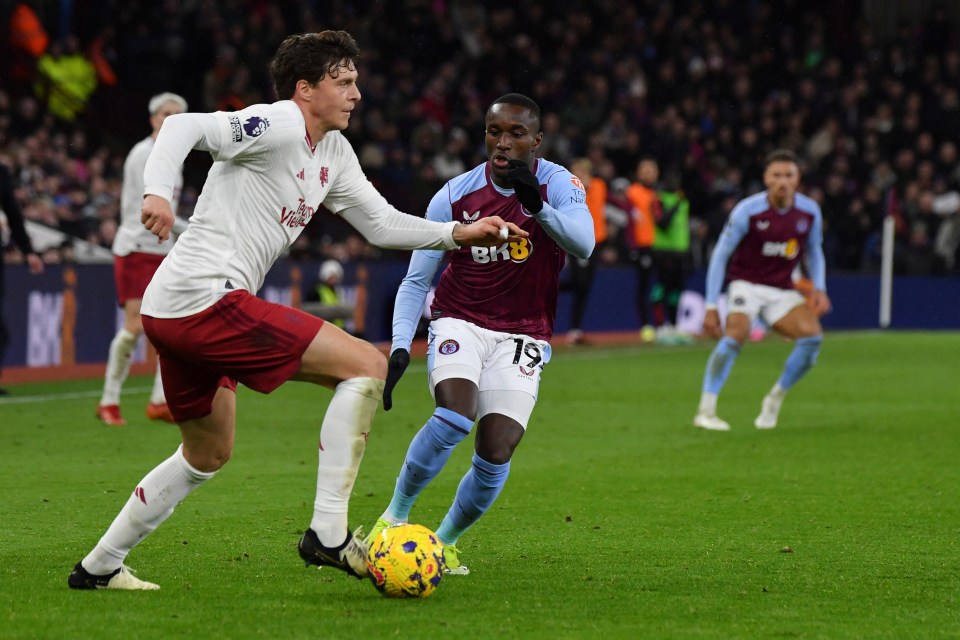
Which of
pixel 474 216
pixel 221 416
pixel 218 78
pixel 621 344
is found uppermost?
pixel 218 78

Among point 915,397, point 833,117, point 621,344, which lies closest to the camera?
point 915,397

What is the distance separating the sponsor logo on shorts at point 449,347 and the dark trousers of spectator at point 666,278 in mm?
16405

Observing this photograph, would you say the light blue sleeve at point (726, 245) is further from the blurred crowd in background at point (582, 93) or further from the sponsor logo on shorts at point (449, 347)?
the blurred crowd in background at point (582, 93)

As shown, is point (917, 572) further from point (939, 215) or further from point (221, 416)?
point (939, 215)

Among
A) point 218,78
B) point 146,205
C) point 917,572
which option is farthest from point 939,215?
point 146,205

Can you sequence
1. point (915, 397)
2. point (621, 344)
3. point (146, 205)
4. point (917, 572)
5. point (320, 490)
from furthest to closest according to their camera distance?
1. point (621, 344)
2. point (915, 397)
3. point (917, 572)
4. point (320, 490)
5. point (146, 205)

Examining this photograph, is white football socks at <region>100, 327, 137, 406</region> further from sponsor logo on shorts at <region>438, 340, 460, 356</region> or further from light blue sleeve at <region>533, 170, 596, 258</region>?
light blue sleeve at <region>533, 170, 596, 258</region>

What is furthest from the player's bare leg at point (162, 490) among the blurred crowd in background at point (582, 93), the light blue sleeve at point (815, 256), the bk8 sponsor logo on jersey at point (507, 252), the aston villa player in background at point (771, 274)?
the blurred crowd in background at point (582, 93)

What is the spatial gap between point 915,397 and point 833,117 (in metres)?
15.4

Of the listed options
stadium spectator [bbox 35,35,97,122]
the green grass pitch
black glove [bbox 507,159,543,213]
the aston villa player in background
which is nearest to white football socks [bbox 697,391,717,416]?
the aston villa player in background

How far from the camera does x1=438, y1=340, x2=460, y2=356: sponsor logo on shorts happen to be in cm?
619

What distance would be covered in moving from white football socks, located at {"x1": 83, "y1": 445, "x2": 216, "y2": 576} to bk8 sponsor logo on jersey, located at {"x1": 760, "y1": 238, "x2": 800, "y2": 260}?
729 cm

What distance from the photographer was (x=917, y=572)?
242 inches

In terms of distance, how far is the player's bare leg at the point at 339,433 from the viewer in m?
5.30
